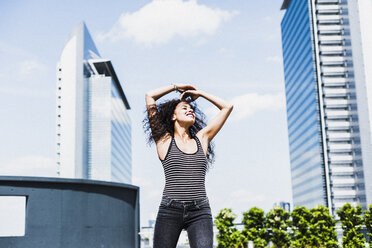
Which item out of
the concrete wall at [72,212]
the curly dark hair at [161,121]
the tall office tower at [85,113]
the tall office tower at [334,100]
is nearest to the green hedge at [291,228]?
the concrete wall at [72,212]

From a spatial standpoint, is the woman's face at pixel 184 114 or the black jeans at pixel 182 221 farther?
the woman's face at pixel 184 114

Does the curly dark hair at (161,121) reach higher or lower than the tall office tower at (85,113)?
lower

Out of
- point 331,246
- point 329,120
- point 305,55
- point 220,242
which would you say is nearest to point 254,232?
point 220,242

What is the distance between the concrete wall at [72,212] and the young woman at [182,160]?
8715 mm

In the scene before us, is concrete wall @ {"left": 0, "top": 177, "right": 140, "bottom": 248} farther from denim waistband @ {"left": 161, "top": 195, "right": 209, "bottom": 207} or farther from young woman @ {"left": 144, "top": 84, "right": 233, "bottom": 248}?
denim waistband @ {"left": 161, "top": 195, "right": 209, "bottom": 207}

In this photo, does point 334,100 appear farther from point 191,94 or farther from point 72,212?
point 191,94

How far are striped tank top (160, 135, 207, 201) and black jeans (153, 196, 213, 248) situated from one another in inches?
2.0

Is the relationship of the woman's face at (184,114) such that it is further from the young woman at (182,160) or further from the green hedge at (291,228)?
the green hedge at (291,228)

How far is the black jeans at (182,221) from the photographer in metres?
3.04

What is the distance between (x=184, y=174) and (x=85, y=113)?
350 ft

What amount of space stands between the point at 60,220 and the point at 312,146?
3430 inches

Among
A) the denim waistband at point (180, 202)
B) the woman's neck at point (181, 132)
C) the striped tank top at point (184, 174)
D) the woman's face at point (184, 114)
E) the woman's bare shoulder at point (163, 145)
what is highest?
the woman's face at point (184, 114)

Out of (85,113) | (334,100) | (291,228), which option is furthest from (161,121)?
(85,113)

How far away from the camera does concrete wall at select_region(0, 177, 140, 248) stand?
11352 millimetres
